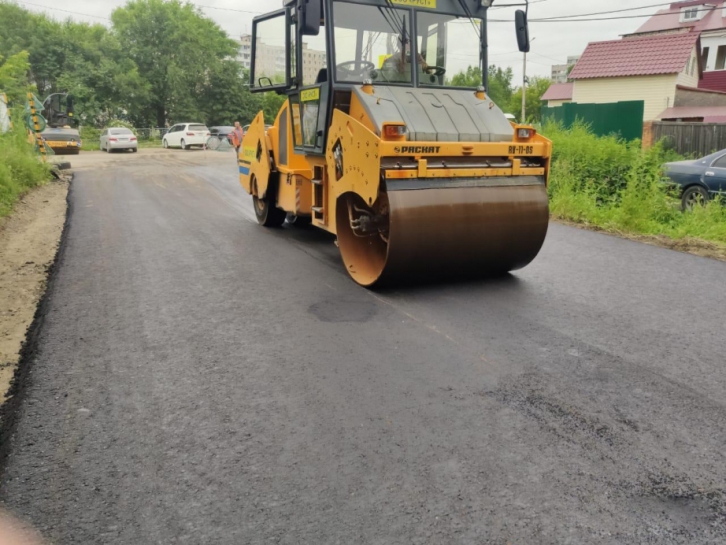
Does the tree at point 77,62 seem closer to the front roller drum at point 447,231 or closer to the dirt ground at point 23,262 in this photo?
the dirt ground at point 23,262

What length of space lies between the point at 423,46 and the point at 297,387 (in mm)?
4187

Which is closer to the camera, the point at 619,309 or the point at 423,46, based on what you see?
the point at 619,309

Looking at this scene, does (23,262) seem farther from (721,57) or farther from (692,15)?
(692,15)

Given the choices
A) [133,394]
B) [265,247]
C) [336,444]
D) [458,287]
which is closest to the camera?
[336,444]

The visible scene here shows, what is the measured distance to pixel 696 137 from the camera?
635 inches

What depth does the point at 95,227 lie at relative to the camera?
909 cm

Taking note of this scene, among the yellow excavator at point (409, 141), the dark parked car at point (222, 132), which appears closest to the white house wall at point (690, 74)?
the dark parked car at point (222, 132)

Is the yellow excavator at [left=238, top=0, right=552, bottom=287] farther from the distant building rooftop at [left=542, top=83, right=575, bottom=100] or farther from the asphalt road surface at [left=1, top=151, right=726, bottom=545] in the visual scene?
the distant building rooftop at [left=542, top=83, right=575, bottom=100]

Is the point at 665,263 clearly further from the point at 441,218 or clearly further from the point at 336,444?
the point at 336,444

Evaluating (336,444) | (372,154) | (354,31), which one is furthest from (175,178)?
(336,444)

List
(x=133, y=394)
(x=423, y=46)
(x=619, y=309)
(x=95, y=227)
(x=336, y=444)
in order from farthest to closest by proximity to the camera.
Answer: (x=95, y=227) < (x=423, y=46) < (x=619, y=309) < (x=133, y=394) < (x=336, y=444)

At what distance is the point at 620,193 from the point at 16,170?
11.9 m

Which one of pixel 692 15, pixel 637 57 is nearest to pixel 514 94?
pixel 692 15

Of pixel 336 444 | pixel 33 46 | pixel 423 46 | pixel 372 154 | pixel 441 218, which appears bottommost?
pixel 336 444
